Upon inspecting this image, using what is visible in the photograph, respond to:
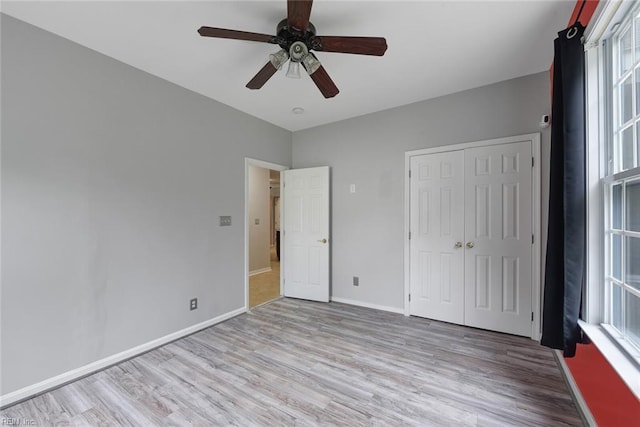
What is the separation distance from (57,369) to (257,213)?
165 inches

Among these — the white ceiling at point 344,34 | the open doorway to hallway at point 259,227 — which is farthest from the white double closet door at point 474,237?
the open doorway to hallway at point 259,227

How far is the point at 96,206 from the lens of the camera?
7.34 ft

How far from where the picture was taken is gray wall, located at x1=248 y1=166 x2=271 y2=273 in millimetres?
5781

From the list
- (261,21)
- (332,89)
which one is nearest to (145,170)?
(261,21)

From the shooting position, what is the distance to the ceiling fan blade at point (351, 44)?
1.70 m

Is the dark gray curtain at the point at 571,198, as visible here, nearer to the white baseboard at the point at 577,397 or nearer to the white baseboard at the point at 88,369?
the white baseboard at the point at 577,397

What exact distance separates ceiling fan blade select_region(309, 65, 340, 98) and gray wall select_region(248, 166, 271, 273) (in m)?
3.77

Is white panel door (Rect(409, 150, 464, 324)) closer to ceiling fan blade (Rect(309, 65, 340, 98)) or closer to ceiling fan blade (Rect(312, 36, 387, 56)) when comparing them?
ceiling fan blade (Rect(309, 65, 340, 98))

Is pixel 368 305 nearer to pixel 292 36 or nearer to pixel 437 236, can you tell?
pixel 437 236

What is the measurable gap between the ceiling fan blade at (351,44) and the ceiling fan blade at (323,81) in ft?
0.52

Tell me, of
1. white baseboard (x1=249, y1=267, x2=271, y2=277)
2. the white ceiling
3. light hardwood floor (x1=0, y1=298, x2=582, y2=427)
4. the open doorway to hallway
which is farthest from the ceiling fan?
white baseboard (x1=249, y1=267, x2=271, y2=277)

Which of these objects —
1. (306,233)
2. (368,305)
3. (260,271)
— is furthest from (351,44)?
(260,271)

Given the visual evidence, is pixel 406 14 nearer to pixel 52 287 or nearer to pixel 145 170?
pixel 145 170

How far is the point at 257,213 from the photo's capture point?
19.6 feet
